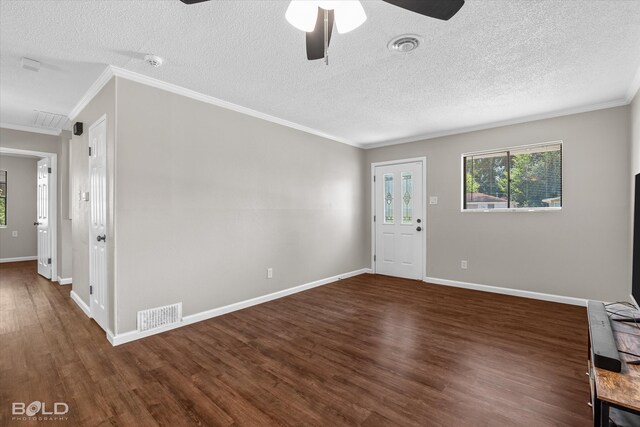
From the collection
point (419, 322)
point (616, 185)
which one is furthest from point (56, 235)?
point (616, 185)

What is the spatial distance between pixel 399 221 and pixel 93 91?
4.78m

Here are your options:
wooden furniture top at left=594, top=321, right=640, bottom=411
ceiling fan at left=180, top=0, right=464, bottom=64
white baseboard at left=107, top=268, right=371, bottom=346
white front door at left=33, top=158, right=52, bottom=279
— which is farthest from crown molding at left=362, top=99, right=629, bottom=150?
white front door at left=33, top=158, right=52, bottom=279

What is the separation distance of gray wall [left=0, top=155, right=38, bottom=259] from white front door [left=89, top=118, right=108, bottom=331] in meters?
5.70

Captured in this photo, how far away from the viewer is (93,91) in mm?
3150

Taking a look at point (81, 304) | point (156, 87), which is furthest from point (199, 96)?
point (81, 304)

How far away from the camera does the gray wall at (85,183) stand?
2.76 m

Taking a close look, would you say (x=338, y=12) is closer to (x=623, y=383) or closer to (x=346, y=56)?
(x=346, y=56)

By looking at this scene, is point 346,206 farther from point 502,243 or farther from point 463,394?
point 463,394

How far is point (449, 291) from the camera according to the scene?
4508 millimetres

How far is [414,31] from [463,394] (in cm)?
256

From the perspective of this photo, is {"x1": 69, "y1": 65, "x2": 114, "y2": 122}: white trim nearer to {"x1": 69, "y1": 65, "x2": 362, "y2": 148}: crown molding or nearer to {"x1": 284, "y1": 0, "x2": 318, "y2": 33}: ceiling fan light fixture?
{"x1": 69, "y1": 65, "x2": 362, "y2": 148}: crown molding

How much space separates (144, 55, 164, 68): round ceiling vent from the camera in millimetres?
2482

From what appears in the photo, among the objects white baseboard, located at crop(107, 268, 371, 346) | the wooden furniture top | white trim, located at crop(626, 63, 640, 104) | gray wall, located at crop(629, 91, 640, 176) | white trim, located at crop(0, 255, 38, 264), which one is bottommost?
white baseboard, located at crop(107, 268, 371, 346)

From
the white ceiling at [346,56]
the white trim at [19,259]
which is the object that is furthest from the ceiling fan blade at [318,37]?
the white trim at [19,259]
